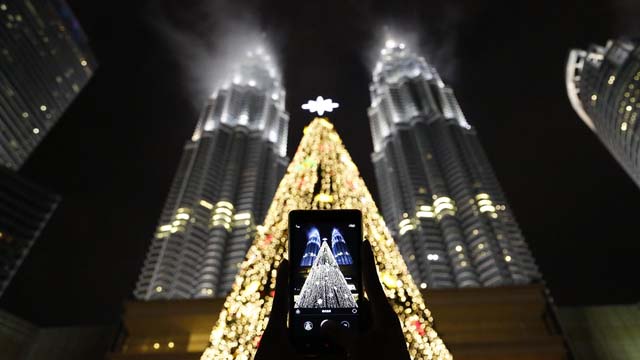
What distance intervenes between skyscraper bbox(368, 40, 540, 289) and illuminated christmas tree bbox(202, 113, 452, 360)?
97.7ft

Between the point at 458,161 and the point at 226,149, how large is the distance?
20.3m

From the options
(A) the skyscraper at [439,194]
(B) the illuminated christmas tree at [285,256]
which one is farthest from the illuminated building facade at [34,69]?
(B) the illuminated christmas tree at [285,256]

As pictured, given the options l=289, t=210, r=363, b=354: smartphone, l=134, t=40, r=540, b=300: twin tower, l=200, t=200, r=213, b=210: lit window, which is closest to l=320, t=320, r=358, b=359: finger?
l=289, t=210, r=363, b=354: smartphone

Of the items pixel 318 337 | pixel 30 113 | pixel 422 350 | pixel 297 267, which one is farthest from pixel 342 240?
pixel 30 113

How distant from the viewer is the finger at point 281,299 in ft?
6.34

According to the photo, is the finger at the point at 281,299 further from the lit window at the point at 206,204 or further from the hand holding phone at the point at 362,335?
the lit window at the point at 206,204

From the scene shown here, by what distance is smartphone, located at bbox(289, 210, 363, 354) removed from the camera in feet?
7.07

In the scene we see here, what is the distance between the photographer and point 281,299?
6.75ft

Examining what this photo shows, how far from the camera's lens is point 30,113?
6397 cm

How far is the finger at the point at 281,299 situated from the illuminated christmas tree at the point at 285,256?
14.2 feet

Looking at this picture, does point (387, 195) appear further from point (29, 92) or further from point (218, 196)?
point (29, 92)

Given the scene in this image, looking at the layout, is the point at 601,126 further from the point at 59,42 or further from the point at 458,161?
the point at 59,42

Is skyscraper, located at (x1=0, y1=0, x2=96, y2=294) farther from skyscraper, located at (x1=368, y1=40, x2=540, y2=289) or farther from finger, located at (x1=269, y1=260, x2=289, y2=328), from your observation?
finger, located at (x1=269, y1=260, x2=289, y2=328)

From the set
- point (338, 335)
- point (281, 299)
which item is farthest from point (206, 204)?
point (338, 335)
